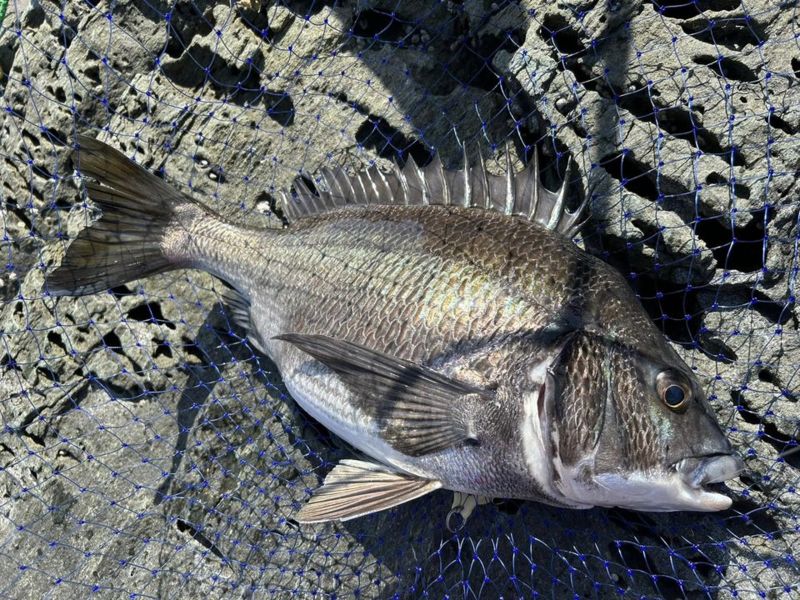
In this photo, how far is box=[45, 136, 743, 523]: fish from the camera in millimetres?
1688

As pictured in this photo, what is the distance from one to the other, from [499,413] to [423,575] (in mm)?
878

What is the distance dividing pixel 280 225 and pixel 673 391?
1728 millimetres

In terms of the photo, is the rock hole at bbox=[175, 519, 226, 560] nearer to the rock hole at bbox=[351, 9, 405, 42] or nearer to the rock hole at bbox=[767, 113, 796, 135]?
the rock hole at bbox=[351, 9, 405, 42]

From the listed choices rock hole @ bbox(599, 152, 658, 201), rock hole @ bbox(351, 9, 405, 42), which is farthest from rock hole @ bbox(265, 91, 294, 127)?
rock hole @ bbox(599, 152, 658, 201)

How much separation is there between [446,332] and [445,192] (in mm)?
553

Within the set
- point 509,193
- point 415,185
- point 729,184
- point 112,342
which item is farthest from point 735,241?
point 112,342

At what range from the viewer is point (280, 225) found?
2766 millimetres

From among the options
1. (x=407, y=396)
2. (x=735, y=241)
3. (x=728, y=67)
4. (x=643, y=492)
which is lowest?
(x=643, y=492)

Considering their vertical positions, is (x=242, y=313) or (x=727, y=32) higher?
(x=727, y=32)

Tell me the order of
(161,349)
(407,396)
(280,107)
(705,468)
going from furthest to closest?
(280,107) → (161,349) → (407,396) → (705,468)

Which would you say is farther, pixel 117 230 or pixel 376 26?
pixel 376 26

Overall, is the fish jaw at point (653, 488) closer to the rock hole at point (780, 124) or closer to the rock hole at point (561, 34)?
the rock hole at point (780, 124)

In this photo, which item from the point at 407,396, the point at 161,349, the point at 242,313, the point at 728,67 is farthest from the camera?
the point at 161,349

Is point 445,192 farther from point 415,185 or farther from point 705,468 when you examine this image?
point 705,468
